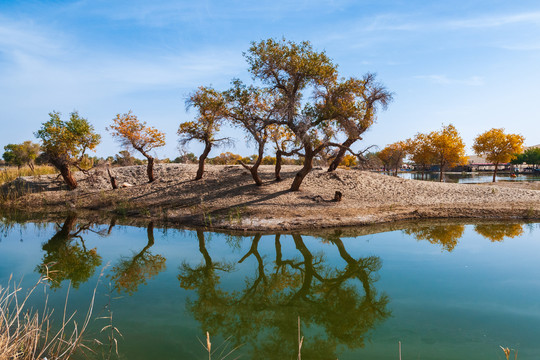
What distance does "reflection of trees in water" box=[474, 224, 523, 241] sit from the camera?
475 inches

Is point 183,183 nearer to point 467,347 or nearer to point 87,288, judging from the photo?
point 87,288

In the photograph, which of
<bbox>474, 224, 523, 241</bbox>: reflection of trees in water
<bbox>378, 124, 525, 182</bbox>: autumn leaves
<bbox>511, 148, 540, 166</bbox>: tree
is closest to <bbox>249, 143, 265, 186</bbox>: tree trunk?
<bbox>474, 224, 523, 241</bbox>: reflection of trees in water

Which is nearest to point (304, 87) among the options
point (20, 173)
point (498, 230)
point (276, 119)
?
point (276, 119)

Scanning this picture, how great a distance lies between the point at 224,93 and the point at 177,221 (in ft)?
24.1

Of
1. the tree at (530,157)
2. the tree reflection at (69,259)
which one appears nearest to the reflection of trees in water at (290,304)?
the tree reflection at (69,259)

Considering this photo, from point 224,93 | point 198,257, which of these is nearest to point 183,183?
point 224,93

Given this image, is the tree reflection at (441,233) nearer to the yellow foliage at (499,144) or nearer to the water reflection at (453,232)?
the water reflection at (453,232)

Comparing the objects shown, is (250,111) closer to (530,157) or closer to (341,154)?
(341,154)

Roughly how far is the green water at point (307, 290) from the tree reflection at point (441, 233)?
0.33ft

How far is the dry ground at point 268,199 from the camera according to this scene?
14.6 metres

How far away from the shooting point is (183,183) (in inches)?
864

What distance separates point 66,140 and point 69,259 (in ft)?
Result: 46.6

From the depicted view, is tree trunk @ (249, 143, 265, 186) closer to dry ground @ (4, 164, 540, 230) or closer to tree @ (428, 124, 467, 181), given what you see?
dry ground @ (4, 164, 540, 230)

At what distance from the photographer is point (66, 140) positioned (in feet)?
69.8
